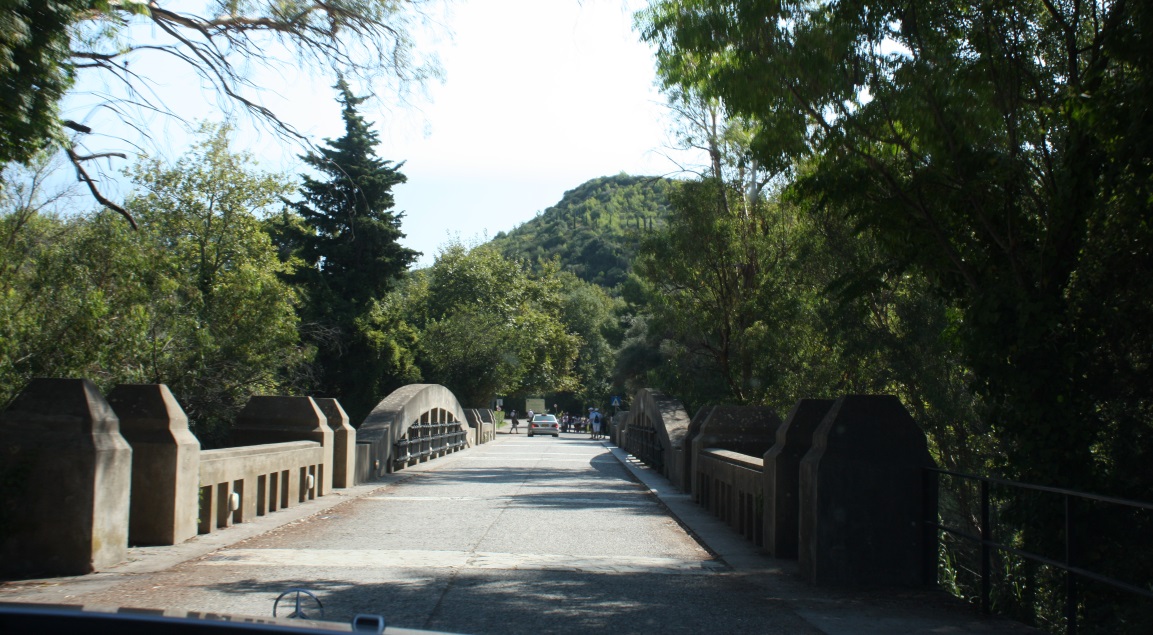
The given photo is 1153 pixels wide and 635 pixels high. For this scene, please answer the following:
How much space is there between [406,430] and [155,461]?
46.9 ft

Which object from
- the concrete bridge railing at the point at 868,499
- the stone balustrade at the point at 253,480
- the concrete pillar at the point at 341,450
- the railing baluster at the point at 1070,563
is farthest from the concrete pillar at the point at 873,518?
the concrete pillar at the point at 341,450

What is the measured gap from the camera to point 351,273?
1836 inches

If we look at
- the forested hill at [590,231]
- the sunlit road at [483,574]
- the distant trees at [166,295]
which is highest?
the forested hill at [590,231]

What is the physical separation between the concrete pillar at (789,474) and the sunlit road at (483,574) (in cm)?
78

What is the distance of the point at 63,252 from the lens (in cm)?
2002

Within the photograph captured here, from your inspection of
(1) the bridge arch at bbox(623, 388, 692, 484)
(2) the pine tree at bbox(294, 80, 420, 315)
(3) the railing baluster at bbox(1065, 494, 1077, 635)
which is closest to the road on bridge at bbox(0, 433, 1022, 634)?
(3) the railing baluster at bbox(1065, 494, 1077, 635)

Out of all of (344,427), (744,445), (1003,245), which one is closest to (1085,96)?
(1003,245)

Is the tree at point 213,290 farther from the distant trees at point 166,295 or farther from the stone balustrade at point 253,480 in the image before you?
the stone balustrade at point 253,480

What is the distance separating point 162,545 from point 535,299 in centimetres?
6985

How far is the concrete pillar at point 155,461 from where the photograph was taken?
9.66 metres

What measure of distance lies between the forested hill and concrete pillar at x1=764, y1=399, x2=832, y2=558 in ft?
329

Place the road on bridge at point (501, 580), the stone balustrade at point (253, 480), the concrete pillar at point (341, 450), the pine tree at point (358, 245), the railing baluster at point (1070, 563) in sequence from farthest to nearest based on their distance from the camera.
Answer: the pine tree at point (358, 245) < the concrete pillar at point (341, 450) < the stone balustrade at point (253, 480) < the road on bridge at point (501, 580) < the railing baluster at point (1070, 563)

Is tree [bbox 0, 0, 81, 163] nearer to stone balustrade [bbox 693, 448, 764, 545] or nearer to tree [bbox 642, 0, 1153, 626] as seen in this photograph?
tree [bbox 642, 0, 1153, 626]

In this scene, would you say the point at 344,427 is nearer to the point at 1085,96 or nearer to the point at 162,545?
the point at 162,545
